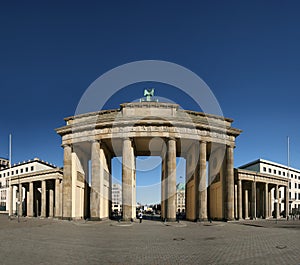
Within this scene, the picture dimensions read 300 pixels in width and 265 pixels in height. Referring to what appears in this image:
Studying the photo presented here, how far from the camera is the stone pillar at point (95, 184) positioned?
46.8m

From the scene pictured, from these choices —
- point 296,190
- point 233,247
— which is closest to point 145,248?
point 233,247

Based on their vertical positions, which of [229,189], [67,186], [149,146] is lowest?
[229,189]

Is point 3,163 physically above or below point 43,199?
above

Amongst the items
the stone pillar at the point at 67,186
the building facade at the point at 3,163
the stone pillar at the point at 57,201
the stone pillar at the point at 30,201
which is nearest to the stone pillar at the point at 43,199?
the stone pillar at the point at 57,201

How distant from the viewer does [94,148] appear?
47.4 metres

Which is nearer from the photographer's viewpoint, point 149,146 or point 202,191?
point 202,191

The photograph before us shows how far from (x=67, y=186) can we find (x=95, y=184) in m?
5.75

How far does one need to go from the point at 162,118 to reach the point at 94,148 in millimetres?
10662

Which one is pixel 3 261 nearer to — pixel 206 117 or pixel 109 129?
pixel 109 129

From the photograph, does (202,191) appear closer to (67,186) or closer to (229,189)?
(229,189)

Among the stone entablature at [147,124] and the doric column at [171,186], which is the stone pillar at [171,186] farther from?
the stone entablature at [147,124]

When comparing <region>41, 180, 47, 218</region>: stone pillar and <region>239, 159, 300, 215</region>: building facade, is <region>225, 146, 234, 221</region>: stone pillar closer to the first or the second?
<region>41, 180, 47, 218</region>: stone pillar

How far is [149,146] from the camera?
55500 millimetres

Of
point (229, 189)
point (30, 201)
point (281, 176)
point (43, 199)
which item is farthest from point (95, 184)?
point (281, 176)
